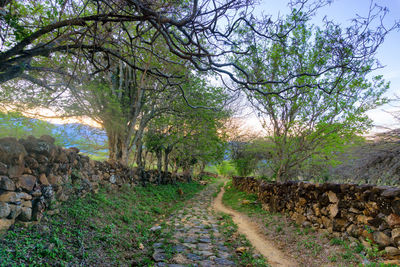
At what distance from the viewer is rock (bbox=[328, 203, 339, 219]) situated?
18.7 ft

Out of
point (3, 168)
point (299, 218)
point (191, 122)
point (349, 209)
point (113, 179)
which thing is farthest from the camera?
point (191, 122)

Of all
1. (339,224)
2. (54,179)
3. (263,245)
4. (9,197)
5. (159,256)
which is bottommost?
(263,245)

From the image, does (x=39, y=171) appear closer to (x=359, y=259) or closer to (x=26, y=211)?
(x=26, y=211)

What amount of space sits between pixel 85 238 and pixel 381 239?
5590mm

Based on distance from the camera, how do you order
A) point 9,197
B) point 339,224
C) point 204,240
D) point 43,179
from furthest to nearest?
point 204,240
point 339,224
point 43,179
point 9,197

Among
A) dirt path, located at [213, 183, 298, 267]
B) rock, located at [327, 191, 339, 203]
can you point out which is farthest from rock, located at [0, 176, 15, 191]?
rock, located at [327, 191, 339, 203]

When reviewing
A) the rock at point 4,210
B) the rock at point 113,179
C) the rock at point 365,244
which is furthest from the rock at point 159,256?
the rock at point 113,179

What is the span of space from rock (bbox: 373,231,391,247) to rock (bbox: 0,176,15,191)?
6.49 metres

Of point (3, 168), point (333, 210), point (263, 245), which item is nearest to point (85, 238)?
point (3, 168)

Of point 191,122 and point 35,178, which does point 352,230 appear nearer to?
point 35,178

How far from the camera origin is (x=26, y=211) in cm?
376

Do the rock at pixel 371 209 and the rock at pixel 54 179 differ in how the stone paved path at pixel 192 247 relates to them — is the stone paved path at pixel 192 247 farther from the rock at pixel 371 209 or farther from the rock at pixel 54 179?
the rock at pixel 371 209

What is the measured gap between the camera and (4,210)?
10.9 ft

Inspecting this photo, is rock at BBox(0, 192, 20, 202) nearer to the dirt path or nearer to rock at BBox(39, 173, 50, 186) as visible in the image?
rock at BBox(39, 173, 50, 186)
